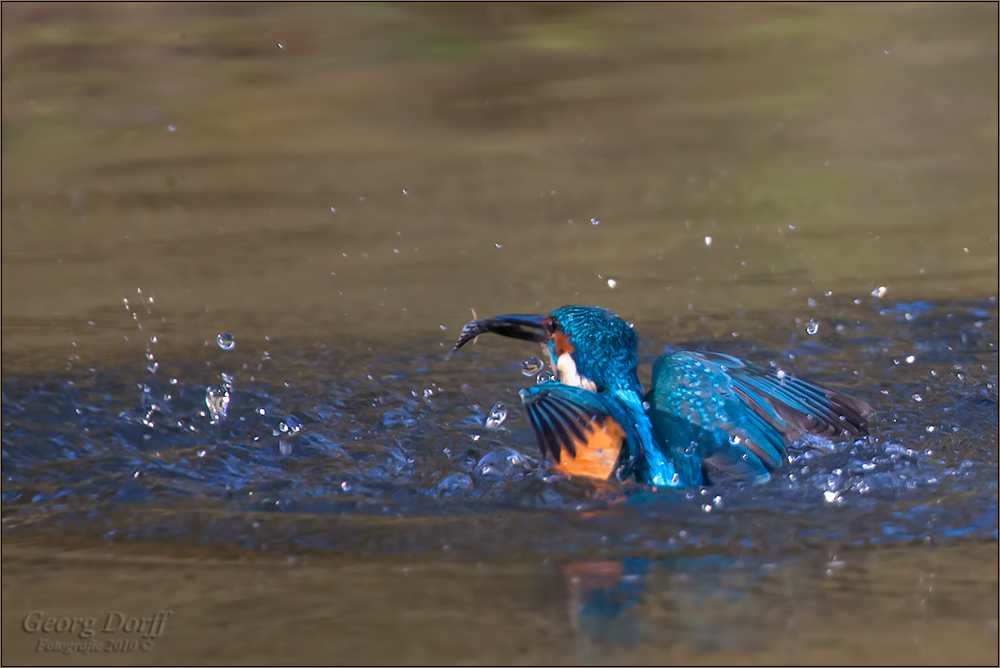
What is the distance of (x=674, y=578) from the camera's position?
274 cm

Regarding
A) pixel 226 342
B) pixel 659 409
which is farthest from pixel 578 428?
pixel 226 342

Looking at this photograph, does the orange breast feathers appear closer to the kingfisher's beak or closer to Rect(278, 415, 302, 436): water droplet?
the kingfisher's beak

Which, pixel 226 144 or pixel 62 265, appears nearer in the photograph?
pixel 62 265

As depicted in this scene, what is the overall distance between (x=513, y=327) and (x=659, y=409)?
0.47 meters

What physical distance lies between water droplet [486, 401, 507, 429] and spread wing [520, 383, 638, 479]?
2.32ft

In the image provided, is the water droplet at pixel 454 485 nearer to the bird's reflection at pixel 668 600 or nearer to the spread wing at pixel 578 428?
the spread wing at pixel 578 428

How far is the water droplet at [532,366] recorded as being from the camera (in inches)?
161

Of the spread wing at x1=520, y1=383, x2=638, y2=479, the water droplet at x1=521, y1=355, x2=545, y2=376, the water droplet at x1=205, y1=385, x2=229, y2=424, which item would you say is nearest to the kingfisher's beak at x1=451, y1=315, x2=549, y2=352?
the spread wing at x1=520, y1=383, x2=638, y2=479

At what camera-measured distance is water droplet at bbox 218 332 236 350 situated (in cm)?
442

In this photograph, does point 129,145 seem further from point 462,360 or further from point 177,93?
point 462,360

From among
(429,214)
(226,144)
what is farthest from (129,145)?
(429,214)

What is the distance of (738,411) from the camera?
3324 mm

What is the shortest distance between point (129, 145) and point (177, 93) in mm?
722

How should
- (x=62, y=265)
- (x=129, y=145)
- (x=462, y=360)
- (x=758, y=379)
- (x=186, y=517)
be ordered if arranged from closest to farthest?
(x=186, y=517) → (x=758, y=379) → (x=462, y=360) → (x=62, y=265) → (x=129, y=145)
